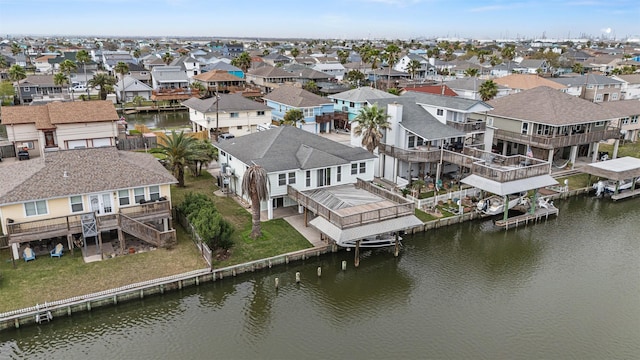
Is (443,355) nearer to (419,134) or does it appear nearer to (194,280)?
(194,280)

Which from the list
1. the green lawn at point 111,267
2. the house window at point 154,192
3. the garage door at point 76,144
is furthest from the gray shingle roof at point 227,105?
the green lawn at point 111,267

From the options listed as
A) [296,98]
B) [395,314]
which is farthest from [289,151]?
[296,98]

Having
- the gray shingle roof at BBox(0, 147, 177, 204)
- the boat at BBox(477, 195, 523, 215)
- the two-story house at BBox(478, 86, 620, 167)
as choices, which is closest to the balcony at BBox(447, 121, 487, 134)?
the two-story house at BBox(478, 86, 620, 167)

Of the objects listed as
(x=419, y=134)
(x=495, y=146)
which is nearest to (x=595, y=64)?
(x=495, y=146)

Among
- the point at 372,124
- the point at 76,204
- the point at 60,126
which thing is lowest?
the point at 76,204

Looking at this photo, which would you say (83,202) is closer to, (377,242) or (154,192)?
(154,192)

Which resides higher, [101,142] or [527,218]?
[101,142]

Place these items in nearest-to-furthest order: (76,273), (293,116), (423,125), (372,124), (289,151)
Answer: (76,273), (289,151), (372,124), (423,125), (293,116)

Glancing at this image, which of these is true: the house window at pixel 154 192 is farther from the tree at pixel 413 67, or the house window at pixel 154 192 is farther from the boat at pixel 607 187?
the tree at pixel 413 67
